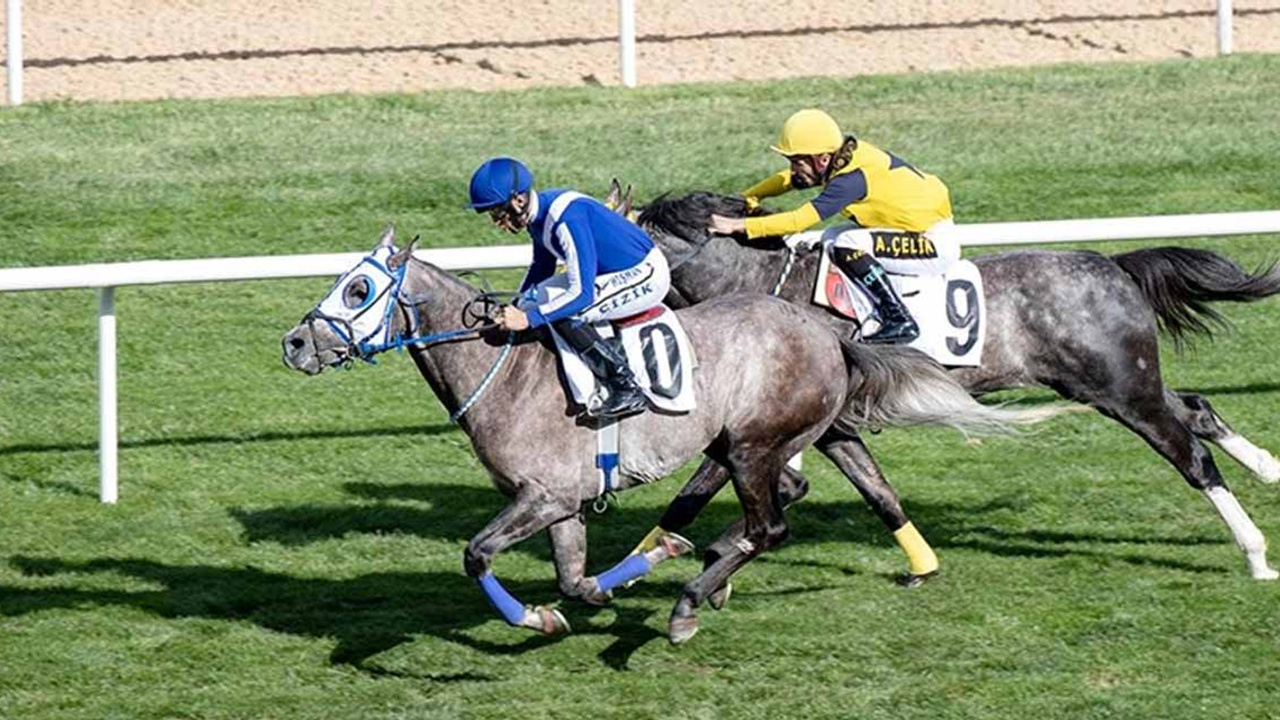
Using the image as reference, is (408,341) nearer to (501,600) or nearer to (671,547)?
(501,600)

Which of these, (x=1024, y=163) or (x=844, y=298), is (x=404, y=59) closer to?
(x=1024, y=163)

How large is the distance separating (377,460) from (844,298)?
112 inches

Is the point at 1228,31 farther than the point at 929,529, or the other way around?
the point at 1228,31

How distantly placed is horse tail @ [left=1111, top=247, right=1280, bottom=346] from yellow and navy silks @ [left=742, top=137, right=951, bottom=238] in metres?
0.85

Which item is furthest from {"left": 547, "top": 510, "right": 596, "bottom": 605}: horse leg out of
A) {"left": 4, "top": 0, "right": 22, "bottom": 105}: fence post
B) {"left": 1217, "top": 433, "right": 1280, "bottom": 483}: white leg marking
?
{"left": 4, "top": 0, "right": 22, "bottom": 105}: fence post

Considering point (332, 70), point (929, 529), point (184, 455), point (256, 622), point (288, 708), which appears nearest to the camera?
point (288, 708)

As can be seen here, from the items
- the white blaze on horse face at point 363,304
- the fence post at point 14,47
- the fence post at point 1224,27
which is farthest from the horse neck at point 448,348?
the fence post at point 1224,27

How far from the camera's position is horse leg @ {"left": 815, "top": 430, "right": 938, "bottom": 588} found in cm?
912

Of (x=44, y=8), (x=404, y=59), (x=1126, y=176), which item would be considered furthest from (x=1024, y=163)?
(x=44, y=8)

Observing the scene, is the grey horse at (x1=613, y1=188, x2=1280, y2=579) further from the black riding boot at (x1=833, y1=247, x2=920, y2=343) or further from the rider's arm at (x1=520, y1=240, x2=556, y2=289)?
the rider's arm at (x1=520, y1=240, x2=556, y2=289)

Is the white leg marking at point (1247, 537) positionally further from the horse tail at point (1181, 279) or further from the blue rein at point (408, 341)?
the blue rein at point (408, 341)

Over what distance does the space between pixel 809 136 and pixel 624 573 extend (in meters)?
2.01

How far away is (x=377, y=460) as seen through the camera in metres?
11.0

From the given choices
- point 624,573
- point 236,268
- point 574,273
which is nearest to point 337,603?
point 624,573
